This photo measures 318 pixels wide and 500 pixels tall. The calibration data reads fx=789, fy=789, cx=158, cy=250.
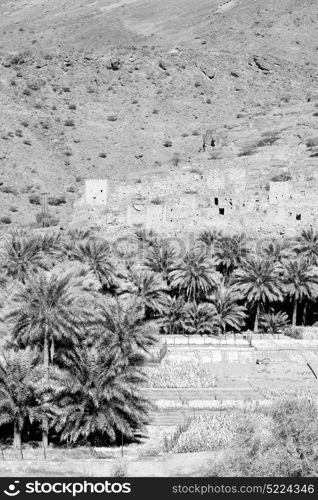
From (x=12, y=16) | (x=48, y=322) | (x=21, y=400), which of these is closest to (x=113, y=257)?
(x=48, y=322)

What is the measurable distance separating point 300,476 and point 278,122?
52.4 metres

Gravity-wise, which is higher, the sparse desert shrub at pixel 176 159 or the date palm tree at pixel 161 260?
the sparse desert shrub at pixel 176 159

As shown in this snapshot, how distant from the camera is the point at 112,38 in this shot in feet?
360

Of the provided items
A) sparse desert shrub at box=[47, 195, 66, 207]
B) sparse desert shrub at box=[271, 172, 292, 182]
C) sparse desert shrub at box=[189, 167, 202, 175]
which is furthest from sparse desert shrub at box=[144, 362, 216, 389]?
sparse desert shrub at box=[47, 195, 66, 207]

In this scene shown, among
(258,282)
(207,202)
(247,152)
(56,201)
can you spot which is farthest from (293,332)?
(56,201)

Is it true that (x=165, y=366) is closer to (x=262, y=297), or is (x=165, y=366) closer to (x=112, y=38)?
(x=262, y=297)

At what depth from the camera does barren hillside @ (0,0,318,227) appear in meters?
66.1

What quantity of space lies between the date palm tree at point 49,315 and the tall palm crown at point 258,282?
12.8 metres

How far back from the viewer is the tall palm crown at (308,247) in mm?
43344

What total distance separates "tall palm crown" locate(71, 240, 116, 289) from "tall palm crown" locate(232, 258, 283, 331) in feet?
21.9

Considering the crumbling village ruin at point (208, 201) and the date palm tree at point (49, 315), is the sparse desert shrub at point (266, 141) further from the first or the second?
the date palm tree at point (49, 315)

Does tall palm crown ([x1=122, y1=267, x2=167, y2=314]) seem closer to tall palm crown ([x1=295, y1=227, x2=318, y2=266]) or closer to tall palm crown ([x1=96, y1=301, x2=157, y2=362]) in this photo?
tall palm crown ([x1=295, y1=227, x2=318, y2=266])

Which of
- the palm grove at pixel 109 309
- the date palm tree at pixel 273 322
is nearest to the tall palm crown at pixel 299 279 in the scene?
the palm grove at pixel 109 309

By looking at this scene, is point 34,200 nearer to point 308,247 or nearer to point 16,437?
point 308,247
